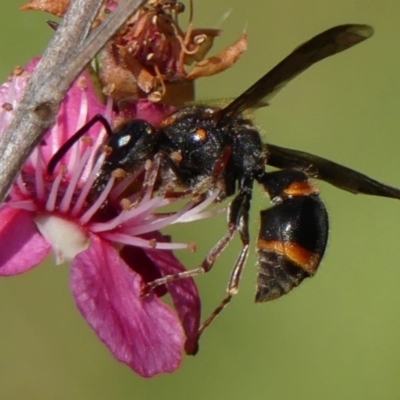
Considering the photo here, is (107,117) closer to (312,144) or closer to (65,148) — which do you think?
(65,148)

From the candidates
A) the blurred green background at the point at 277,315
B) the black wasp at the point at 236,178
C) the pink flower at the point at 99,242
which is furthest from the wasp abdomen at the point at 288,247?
the blurred green background at the point at 277,315

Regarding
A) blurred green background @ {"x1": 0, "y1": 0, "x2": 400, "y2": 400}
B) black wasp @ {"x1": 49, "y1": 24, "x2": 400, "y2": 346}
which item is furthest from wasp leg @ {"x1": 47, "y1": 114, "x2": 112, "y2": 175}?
blurred green background @ {"x1": 0, "y1": 0, "x2": 400, "y2": 400}

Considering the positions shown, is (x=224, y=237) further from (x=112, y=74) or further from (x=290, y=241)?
(x=112, y=74)

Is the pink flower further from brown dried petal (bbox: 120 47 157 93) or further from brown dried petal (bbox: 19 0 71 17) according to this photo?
brown dried petal (bbox: 19 0 71 17)

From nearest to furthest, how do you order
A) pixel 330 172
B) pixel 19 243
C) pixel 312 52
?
pixel 312 52, pixel 19 243, pixel 330 172

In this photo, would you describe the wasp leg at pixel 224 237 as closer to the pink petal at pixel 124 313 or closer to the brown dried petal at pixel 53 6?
the pink petal at pixel 124 313

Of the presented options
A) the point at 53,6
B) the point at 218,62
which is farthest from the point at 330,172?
the point at 53,6
